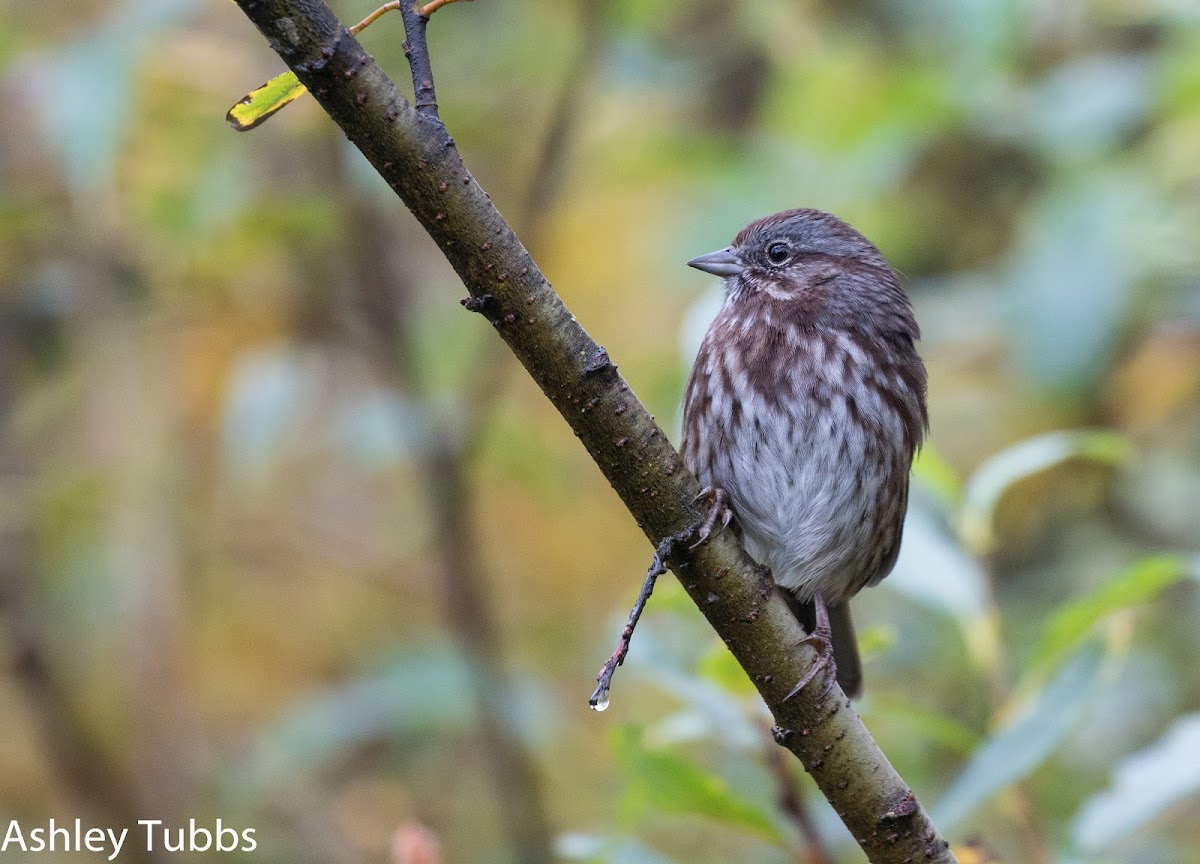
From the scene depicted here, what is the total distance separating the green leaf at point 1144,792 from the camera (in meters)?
2.22

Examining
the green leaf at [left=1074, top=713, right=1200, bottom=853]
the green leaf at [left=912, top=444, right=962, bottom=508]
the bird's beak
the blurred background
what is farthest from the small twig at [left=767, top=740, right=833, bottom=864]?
the bird's beak

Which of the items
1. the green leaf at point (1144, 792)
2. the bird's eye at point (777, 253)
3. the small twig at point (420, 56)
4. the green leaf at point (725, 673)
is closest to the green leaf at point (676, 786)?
the green leaf at point (725, 673)

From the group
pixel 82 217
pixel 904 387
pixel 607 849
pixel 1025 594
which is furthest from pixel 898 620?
pixel 82 217

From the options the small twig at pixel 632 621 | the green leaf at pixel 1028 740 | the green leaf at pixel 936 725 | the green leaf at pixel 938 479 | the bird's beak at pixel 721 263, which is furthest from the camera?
the bird's beak at pixel 721 263

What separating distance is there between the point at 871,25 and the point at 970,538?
215cm

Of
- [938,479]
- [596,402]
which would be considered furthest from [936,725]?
[596,402]

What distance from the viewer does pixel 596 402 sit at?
1.68m

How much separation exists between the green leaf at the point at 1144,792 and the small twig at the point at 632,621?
969mm

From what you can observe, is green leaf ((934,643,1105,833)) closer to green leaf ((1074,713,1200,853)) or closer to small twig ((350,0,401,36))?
green leaf ((1074,713,1200,853))

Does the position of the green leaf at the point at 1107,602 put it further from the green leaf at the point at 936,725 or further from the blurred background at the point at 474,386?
the blurred background at the point at 474,386

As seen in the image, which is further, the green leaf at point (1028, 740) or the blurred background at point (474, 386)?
the blurred background at point (474, 386)

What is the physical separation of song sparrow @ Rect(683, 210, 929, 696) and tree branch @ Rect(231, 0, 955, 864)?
837 millimetres

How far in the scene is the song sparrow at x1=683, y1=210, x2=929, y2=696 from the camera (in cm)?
289

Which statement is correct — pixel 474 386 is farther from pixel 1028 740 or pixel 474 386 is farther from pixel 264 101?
pixel 264 101
